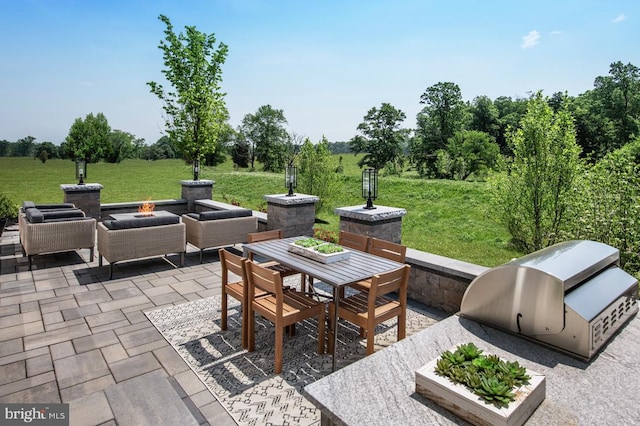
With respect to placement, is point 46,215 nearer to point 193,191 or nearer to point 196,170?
point 193,191

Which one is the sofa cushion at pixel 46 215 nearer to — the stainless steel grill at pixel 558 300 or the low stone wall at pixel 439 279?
the low stone wall at pixel 439 279

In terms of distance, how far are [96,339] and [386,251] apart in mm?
2959

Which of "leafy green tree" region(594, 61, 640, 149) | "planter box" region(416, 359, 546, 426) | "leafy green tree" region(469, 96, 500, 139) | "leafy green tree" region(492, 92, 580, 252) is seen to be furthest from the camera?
"leafy green tree" region(469, 96, 500, 139)

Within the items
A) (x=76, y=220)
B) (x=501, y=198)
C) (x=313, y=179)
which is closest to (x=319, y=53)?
(x=313, y=179)

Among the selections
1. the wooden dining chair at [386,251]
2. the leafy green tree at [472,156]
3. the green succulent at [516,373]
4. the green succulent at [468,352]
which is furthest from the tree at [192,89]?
the leafy green tree at [472,156]

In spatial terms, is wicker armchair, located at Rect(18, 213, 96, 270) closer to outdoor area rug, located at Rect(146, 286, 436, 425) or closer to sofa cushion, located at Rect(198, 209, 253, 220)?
sofa cushion, located at Rect(198, 209, 253, 220)

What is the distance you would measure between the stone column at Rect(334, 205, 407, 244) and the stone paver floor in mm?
1967

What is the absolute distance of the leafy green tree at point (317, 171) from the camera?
10.1m

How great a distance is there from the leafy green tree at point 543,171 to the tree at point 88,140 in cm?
3847

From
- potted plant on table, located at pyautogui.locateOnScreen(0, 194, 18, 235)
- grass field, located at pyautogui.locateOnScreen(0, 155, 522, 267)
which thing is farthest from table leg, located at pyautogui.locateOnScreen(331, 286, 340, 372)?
potted plant on table, located at pyautogui.locateOnScreen(0, 194, 18, 235)

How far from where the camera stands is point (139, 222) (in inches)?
206

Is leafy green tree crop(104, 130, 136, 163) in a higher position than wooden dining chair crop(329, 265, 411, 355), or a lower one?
higher

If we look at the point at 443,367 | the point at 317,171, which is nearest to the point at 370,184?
the point at 443,367

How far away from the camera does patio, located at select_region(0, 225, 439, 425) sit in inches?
66.1
